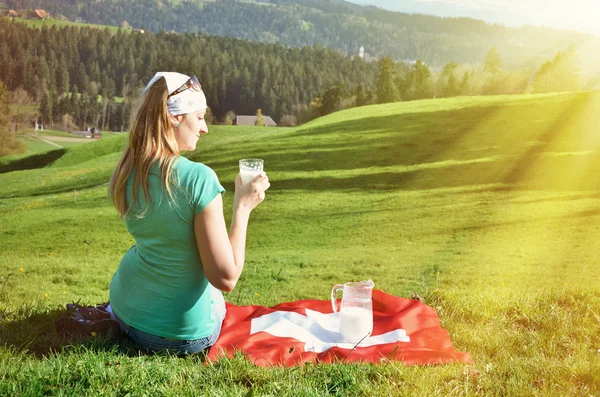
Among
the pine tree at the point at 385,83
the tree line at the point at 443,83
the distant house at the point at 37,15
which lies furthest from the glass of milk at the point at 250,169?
the distant house at the point at 37,15

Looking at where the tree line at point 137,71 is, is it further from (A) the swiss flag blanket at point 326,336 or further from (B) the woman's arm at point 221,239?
(B) the woman's arm at point 221,239

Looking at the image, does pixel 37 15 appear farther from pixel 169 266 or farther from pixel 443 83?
pixel 169 266

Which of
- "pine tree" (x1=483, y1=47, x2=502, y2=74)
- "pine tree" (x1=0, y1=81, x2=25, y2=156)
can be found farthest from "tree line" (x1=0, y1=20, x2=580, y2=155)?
"pine tree" (x1=483, y1=47, x2=502, y2=74)

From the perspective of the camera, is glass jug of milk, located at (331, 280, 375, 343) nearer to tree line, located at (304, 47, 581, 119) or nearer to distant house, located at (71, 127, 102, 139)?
tree line, located at (304, 47, 581, 119)

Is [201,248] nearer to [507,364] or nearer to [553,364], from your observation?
[507,364]

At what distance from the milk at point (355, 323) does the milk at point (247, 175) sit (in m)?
1.38

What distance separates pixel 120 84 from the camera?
141875 millimetres

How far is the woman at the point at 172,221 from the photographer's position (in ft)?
11.9

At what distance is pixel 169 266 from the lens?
388 centimetres

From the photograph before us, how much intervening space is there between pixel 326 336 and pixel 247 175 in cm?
156

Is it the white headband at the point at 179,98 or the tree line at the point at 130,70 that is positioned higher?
the white headband at the point at 179,98

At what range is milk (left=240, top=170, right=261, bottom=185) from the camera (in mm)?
4012

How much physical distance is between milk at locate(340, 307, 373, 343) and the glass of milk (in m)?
1.39

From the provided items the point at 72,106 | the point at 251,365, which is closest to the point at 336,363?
the point at 251,365
